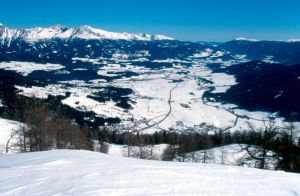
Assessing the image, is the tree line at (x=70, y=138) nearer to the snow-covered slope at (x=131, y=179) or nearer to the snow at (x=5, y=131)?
the snow at (x=5, y=131)

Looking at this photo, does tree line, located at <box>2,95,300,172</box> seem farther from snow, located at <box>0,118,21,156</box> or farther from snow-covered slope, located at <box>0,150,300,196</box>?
snow-covered slope, located at <box>0,150,300,196</box>

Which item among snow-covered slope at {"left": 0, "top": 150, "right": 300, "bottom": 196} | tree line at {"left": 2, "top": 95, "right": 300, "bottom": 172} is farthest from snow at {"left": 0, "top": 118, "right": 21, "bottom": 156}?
snow-covered slope at {"left": 0, "top": 150, "right": 300, "bottom": 196}

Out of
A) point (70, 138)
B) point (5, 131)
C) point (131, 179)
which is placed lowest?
point (5, 131)

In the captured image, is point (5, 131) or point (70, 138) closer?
point (70, 138)

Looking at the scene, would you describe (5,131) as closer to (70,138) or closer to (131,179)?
(70,138)

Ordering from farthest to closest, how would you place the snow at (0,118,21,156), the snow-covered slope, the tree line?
1. the snow at (0,118,21,156)
2. the tree line
3. the snow-covered slope

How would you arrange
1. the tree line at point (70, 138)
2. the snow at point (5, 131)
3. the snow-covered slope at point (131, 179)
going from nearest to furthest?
the snow-covered slope at point (131, 179) < the tree line at point (70, 138) < the snow at point (5, 131)

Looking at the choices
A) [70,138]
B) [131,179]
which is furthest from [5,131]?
[131,179]

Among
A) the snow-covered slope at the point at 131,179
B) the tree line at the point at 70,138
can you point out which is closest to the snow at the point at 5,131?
the tree line at the point at 70,138
